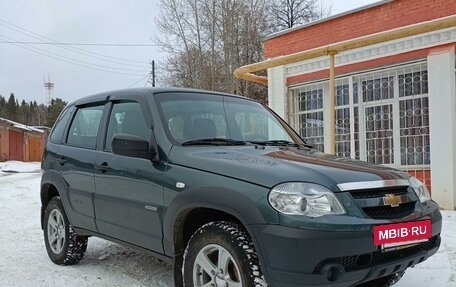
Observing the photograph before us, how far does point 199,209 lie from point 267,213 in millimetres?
726

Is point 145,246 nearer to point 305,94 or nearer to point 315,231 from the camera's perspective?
point 315,231

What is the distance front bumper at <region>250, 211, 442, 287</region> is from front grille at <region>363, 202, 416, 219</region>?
0.16 m

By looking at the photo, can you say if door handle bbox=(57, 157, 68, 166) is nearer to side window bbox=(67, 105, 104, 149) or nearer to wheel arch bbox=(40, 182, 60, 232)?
side window bbox=(67, 105, 104, 149)

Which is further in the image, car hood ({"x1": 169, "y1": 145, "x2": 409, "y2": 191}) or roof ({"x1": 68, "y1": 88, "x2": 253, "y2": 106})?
roof ({"x1": 68, "y1": 88, "x2": 253, "y2": 106})

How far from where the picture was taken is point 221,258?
301 centimetres

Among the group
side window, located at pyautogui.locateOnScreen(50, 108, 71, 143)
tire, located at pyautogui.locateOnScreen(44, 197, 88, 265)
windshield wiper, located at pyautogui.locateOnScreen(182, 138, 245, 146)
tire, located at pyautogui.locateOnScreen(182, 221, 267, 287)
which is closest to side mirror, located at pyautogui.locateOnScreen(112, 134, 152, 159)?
windshield wiper, located at pyautogui.locateOnScreen(182, 138, 245, 146)

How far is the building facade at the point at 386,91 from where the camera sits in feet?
26.8

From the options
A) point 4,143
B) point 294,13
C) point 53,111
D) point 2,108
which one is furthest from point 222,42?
point 2,108

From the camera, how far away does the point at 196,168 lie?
10.6ft

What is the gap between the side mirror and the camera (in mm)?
3521

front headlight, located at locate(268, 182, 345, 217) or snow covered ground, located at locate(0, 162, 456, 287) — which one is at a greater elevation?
front headlight, located at locate(268, 182, 345, 217)

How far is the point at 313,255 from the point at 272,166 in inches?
25.1

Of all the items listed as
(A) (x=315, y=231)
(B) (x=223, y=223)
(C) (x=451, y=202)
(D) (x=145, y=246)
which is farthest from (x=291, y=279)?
(C) (x=451, y=202)

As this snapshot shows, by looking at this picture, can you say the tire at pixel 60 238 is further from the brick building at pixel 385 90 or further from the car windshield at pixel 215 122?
the brick building at pixel 385 90
